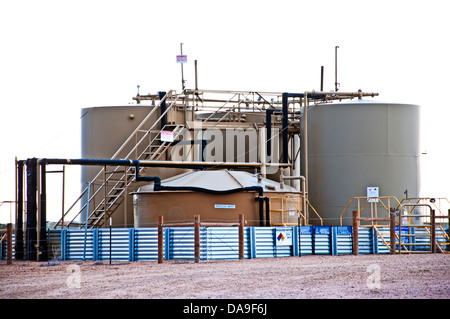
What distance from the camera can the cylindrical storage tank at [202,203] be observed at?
34719 mm

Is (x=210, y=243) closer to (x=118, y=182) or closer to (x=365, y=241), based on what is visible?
(x=365, y=241)

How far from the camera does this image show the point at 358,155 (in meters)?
40.6

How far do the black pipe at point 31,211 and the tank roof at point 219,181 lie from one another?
552 centimetres

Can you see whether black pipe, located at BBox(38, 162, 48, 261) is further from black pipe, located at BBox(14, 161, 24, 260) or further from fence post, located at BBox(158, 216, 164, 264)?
fence post, located at BBox(158, 216, 164, 264)

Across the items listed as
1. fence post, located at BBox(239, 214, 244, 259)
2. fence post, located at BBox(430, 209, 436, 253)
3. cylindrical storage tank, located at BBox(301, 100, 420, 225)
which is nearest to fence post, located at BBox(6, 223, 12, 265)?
fence post, located at BBox(239, 214, 244, 259)

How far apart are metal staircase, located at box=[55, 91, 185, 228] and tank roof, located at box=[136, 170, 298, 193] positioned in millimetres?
1526

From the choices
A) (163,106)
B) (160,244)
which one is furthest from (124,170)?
(160,244)

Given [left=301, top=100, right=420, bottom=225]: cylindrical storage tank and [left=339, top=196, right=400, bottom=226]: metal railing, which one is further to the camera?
[left=301, top=100, right=420, bottom=225]: cylindrical storage tank

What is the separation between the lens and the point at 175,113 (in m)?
41.6

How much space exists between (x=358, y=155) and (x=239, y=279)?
67.4 ft

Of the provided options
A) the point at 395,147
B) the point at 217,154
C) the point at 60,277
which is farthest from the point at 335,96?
the point at 60,277

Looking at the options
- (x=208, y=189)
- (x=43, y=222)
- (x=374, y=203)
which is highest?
(x=208, y=189)

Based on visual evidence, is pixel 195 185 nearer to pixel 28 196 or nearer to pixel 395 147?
pixel 28 196

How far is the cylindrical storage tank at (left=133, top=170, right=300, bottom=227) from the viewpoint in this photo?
3472 cm
